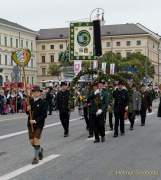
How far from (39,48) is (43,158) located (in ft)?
425

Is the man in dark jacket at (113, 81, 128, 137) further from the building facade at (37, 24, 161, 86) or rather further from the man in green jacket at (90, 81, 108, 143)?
the building facade at (37, 24, 161, 86)

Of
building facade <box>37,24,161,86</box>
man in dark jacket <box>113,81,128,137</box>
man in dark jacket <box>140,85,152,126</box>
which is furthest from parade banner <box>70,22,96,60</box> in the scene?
building facade <box>37,24,161,86</box>

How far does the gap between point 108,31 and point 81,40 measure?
113205 millimetres

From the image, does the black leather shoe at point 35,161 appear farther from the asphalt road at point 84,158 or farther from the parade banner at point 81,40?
the parade banner at point 81,40

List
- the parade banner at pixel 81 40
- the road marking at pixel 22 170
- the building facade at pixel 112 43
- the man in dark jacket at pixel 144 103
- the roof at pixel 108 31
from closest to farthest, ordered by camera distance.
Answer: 1. the road marking at pixel 22 170
2. the man in dark jacket at pixel 144 103
3. the parade banner at pixel 81 40
4. the building facade at pixel 112 43
5. the roof at pixel 108 31

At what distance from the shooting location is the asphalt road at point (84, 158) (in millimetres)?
9773

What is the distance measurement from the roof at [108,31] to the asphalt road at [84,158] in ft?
407

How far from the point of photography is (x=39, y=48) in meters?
141

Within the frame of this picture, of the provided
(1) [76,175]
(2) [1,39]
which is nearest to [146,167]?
(1) [76,175]

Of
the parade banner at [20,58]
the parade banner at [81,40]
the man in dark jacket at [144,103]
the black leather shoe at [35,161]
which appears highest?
the parade banner at [81,40]

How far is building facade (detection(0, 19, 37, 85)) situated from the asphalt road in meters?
89.3

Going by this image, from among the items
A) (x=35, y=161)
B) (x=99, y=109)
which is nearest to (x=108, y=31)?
(x=99, y=109)

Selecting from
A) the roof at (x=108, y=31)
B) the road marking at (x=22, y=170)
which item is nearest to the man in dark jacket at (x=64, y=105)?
the road marking at (x=22, y=170)

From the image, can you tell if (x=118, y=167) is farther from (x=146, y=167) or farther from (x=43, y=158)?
(x=43, y=158)
